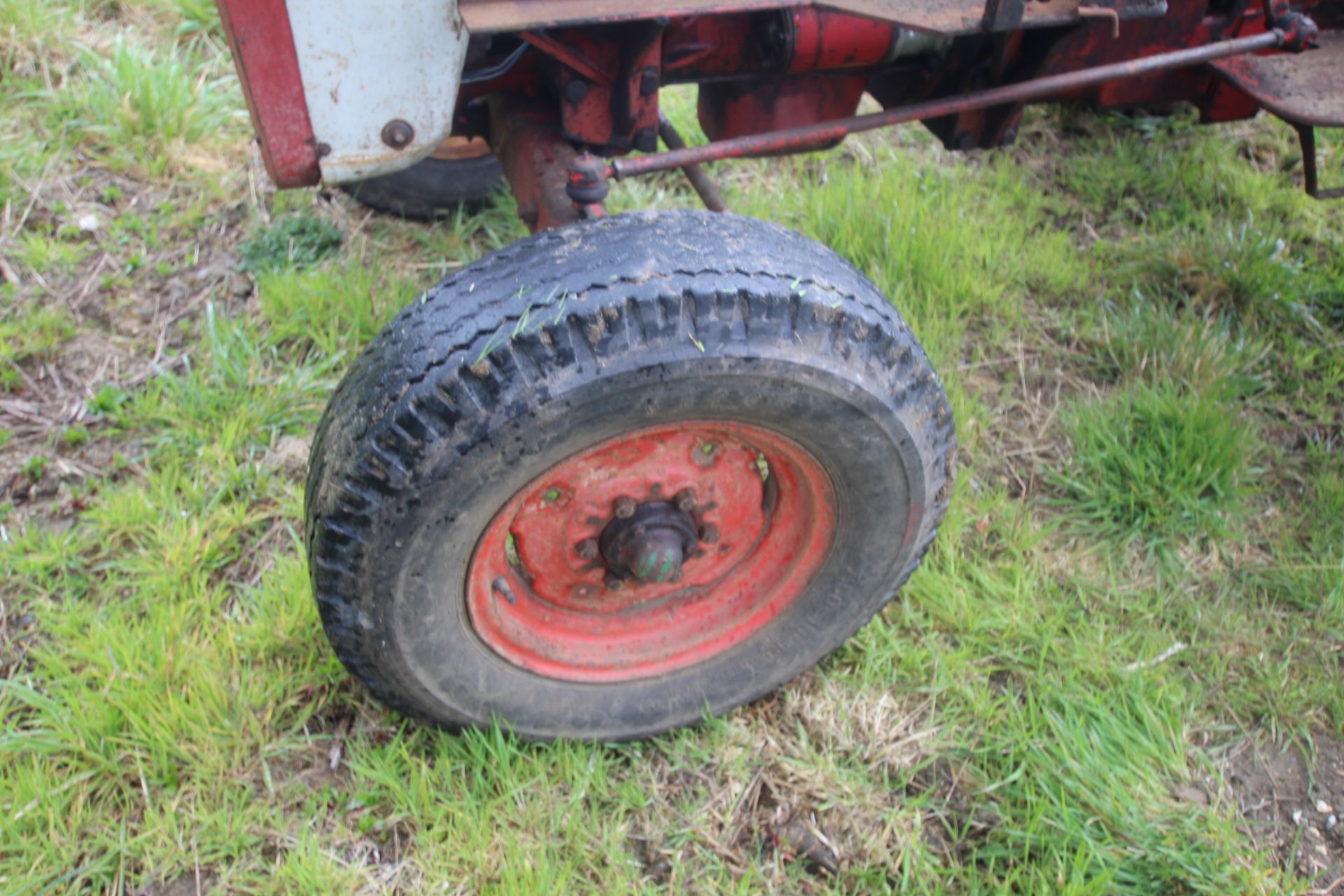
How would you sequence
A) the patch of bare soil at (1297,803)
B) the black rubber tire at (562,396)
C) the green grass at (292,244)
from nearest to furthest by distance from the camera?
the black rubber tire at (562,396) < the patch of bare soil at (1297,803) < the green grass at (292,244)

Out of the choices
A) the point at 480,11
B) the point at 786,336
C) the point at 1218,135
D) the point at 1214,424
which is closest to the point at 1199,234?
the point at 1218,135

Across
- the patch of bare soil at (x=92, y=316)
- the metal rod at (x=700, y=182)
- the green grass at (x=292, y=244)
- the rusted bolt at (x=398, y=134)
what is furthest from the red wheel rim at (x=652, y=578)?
the green grass at (x=292, y=244)

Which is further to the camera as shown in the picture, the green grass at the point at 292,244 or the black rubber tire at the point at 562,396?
the green grass at the point at 292,244

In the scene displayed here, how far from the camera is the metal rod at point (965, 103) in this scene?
2072 mm

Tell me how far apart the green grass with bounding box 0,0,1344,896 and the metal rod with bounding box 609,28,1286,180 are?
0.85 metres

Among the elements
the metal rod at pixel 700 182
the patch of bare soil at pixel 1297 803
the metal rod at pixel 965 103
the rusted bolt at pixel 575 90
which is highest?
the rusted bolt at pixel 575 90

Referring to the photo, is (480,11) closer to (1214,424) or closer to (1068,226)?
(1214,424)

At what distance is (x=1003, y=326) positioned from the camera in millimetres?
3053

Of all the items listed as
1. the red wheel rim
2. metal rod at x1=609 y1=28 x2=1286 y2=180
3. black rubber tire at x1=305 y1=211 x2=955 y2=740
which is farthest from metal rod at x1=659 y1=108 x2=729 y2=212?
the red wheel rim

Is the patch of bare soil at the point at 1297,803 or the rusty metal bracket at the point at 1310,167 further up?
the rusty metal bracket at the point at 1310,167

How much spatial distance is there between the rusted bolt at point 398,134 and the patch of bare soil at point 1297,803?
80.9 inches

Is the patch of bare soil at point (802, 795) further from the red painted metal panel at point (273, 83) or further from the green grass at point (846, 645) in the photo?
the red painted metal panel at point (273, 83)

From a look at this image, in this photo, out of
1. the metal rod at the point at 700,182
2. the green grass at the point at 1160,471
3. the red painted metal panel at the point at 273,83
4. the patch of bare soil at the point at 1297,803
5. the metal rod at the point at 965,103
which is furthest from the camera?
the green grass at the point at 1160,471

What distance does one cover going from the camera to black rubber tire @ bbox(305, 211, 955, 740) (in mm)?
1562
